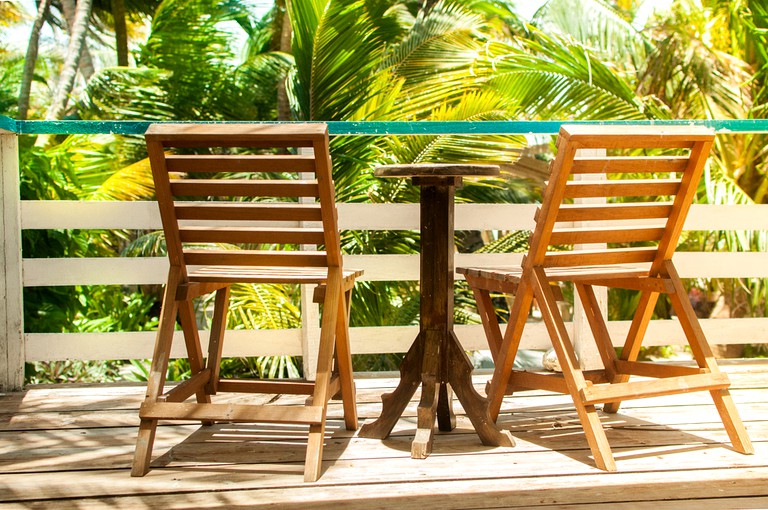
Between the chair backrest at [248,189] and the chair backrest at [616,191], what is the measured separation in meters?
0.65

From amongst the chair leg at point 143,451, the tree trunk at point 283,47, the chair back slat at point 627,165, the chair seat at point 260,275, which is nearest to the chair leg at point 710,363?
the chair back slat at point 627,165

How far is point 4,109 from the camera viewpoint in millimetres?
16250

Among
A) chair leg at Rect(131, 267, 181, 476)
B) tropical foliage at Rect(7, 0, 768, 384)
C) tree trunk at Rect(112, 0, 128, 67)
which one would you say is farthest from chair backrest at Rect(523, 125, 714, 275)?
tree trunk at Rect(112, 0, 128, 67)

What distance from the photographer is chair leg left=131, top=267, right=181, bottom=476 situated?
229 cm

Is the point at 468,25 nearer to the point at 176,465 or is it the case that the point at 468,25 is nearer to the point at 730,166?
the point at 730,166

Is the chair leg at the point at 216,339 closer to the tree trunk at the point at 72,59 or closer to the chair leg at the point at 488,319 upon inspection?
the chair leg at the point at 488,319

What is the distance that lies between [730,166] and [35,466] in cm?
734

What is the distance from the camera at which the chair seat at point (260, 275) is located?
2.45m

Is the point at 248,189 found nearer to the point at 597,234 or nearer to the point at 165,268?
Result: the point at 597,234

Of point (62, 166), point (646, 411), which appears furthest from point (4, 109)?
point (646, 411)

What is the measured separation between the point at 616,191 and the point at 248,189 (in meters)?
1.11

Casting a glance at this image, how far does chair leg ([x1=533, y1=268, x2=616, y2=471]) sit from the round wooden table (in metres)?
0.28

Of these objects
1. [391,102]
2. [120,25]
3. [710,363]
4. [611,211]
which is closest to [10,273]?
[611,211]

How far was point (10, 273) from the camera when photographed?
3426 millimetres
